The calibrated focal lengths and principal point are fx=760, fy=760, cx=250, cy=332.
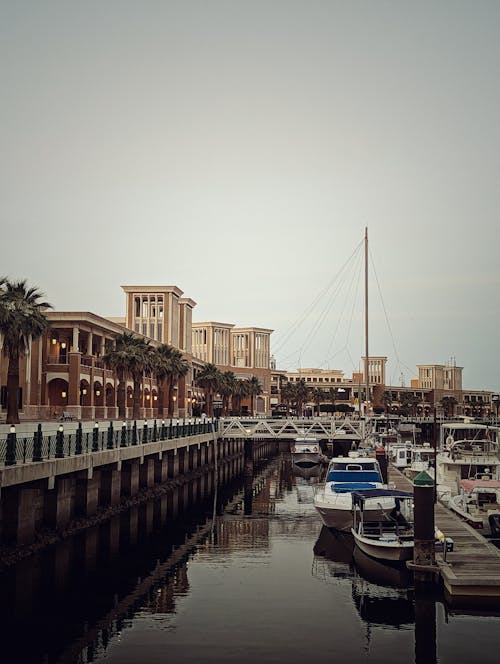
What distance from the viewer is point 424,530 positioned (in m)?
26.7

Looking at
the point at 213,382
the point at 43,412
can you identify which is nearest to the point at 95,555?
the point at 43,412

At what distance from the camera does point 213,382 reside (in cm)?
13775

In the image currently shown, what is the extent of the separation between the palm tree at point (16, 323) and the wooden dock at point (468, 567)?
31901mm

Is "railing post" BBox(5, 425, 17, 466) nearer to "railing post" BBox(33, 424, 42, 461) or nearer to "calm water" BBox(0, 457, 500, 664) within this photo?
"railing post" BBox(33, 424, 42, 461)

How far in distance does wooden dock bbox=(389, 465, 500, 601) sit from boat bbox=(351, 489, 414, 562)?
1.43 meters

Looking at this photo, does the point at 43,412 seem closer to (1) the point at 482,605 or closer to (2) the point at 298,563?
(2) the point at 298,563

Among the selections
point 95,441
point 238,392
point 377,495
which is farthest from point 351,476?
point 238,392

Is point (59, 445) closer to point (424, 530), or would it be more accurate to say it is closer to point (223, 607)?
point (223, 607)

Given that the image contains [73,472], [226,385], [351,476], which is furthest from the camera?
[226,385]

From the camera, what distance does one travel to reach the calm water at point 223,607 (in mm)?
21562

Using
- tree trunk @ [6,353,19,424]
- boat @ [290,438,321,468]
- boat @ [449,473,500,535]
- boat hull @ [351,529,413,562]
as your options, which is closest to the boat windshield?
boat @ [449,473,500,535]

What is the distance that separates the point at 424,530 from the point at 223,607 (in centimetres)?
748

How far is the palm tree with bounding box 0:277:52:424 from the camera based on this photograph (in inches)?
2053

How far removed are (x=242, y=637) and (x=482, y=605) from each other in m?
8.10
